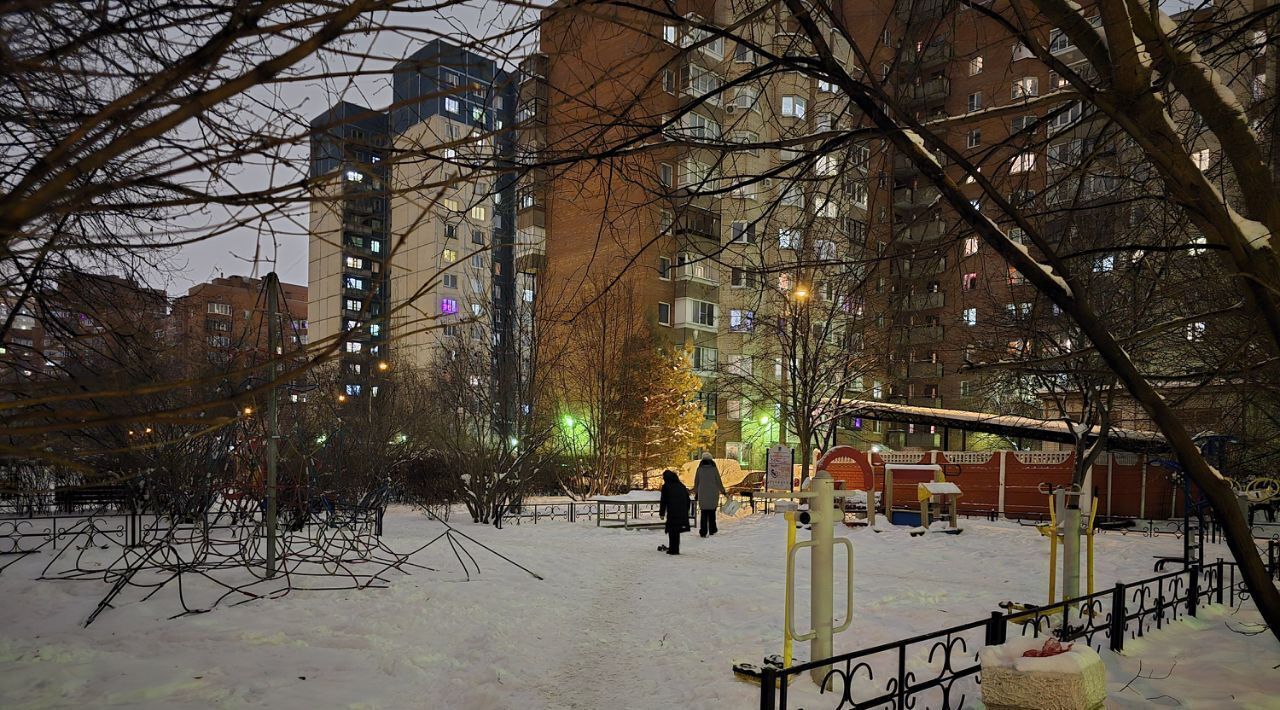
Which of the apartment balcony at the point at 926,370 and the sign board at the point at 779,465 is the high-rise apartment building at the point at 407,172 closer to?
the sign board at the point at 779,465

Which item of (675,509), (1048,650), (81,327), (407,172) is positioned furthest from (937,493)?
(81,327)

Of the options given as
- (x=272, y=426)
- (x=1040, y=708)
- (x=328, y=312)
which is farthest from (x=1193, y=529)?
(x=328, y=312)

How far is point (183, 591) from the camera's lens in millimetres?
8367

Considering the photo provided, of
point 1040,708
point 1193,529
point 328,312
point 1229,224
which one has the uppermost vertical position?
point 328,312

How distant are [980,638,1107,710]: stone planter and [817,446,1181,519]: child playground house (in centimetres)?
1739

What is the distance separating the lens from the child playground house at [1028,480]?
22188 millimetres

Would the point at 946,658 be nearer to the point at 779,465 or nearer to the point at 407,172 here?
the point at 407,172

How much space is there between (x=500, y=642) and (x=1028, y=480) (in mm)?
19363

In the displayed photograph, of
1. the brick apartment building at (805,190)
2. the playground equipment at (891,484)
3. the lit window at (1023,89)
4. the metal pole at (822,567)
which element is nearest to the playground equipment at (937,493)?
the playground equipment at (891,484)

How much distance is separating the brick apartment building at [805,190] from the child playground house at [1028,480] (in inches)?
109

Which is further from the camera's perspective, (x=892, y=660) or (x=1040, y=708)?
(x=892, y=660)

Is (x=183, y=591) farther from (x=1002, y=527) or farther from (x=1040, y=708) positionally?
(x=1002, y=527)

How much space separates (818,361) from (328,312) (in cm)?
6048

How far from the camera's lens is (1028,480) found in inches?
886
